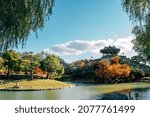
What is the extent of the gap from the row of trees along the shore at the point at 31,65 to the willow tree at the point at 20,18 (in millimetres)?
58034

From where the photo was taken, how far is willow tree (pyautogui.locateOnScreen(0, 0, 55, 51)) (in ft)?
39.3

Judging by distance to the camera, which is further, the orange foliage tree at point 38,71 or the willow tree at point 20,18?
the orange foliage tree at point 38,71

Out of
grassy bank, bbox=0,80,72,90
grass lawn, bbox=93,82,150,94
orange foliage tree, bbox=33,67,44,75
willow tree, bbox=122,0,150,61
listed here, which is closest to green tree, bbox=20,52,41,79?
orange foliage tree, bbox=33,67,44,75

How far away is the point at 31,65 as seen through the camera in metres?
80.8

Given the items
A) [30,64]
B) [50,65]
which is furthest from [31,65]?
→ [50,65]

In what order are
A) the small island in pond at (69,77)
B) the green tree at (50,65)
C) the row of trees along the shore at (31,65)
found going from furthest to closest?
the green tree at (50,65) → the small island in pond at (69,77) → the row of trees along the shore at (31,65)

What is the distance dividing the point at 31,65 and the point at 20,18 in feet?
226

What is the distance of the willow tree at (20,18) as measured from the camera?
1198 centimetres

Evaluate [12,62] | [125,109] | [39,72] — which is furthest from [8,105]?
[39,72]

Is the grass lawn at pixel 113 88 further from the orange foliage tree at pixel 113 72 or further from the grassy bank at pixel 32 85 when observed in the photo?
the orange foliage tree at pixel 113 72

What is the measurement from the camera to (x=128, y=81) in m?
79.8

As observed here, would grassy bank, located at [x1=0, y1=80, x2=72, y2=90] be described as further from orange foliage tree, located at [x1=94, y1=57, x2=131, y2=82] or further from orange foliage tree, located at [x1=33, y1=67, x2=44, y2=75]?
orange foliage tree, located at [x1=33, y1=67, x2=44, y2=75]

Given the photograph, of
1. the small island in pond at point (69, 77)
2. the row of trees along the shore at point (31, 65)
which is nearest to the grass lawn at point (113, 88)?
the small island in pond at point (69, 77)

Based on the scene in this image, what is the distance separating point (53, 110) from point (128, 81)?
7257 centimetres
